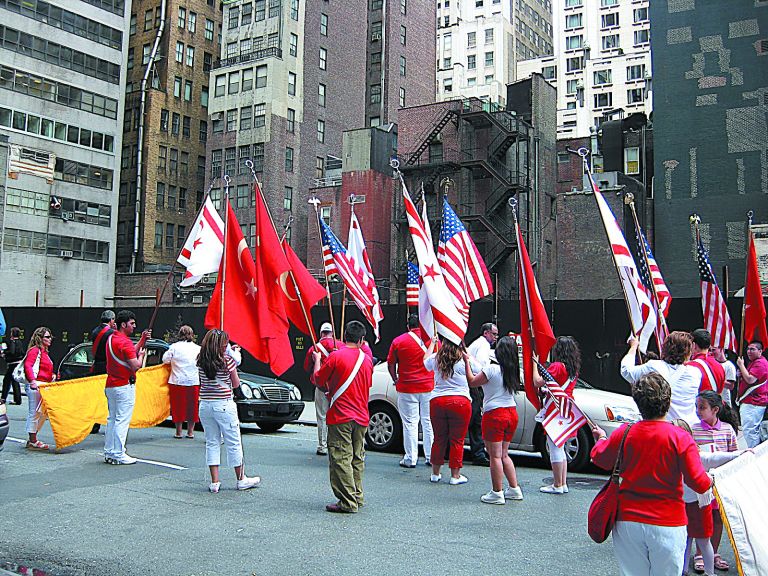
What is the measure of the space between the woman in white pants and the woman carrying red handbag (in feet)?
16.4

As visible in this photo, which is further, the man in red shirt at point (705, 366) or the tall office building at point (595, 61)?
the tall office building at point (595, 61)

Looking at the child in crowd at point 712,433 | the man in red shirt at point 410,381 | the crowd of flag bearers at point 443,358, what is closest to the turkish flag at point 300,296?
the crowd of flag bearers at point 443,358

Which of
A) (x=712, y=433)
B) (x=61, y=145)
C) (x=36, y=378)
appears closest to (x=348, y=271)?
(x=36, y=378)

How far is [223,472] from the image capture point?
385 inches

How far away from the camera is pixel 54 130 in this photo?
53.8m

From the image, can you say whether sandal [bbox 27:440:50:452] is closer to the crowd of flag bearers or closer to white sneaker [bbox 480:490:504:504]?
the crowd of flag bearers

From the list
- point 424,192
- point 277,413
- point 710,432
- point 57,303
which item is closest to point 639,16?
point 424,192

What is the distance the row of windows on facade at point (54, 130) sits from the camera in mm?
51531

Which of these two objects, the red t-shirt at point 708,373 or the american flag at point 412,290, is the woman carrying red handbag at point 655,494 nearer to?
the red t-shirt at point 708,373

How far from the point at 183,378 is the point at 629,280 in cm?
740

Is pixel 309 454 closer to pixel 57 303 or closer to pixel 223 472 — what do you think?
pixel 223 472

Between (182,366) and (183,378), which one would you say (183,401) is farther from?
(182,366)

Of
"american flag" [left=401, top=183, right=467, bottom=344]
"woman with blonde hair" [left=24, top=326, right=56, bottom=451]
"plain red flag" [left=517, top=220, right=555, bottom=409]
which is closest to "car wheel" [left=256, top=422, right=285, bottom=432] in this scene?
"woman with blonde hair" [left=24, top=326, right=56, bottom=451]

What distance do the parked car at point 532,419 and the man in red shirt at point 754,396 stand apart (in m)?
1.35
